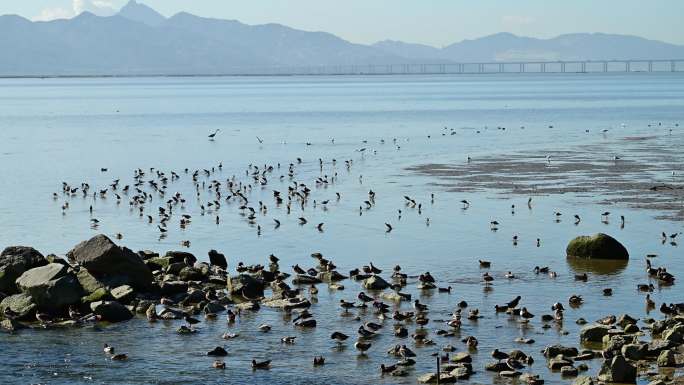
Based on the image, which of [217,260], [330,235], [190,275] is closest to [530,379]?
[190,275]

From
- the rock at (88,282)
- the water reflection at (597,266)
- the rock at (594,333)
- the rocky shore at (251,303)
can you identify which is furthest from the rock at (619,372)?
the rock at (88,282)

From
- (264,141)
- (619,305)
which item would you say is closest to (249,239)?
(619,305)

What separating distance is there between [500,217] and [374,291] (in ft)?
47.2

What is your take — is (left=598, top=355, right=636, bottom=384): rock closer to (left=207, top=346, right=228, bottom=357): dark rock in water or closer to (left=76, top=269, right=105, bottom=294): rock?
(left=207, top=346, right=228, bottom=357): dark rock in water

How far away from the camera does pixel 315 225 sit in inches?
1660

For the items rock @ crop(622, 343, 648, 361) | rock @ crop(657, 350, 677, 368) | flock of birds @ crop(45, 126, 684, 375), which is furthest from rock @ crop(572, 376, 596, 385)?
rock @ crop(657, 350, 677, 368)

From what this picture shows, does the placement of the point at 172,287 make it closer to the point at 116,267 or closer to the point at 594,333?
the point at 116,267

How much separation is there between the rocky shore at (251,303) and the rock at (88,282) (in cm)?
3

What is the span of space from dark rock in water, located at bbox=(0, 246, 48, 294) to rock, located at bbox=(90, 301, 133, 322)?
314 centimetres

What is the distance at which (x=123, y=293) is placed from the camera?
94.3 ft

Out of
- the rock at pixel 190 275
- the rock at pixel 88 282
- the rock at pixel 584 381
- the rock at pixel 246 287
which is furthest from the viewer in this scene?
the rock at pixel 190 275

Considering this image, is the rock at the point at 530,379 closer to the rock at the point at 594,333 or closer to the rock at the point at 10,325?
the rock at the point at 594,333

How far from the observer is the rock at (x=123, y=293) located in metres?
28.7

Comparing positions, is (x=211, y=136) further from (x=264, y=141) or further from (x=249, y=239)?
(x=249, y=239)
